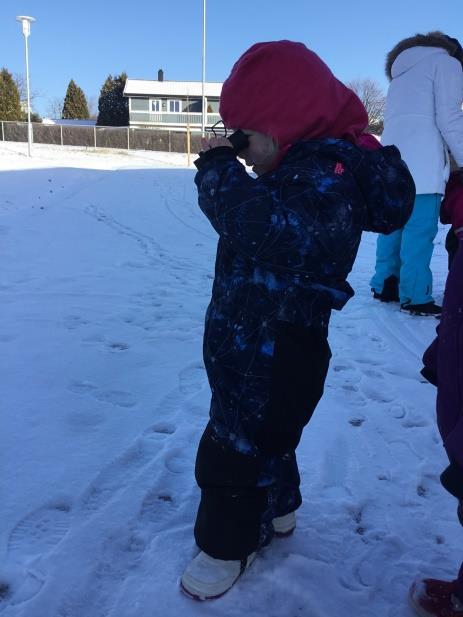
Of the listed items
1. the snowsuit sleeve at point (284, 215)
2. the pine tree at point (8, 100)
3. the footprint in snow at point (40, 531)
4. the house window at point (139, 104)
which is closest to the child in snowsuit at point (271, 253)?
the snowsuit sleeve at point (284, 215)

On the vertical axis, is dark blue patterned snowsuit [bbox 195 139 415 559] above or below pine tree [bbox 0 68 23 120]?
below

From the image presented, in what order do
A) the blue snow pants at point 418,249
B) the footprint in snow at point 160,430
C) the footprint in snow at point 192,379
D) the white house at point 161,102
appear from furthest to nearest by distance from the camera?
1. the white house at point 161,102
2. the blue snow pants at point 418,249
3. the footprint in snow at point 192,379
4. the footprint in snow at point 160,430

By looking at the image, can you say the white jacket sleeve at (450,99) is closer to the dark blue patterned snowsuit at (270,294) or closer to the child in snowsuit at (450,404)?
the child in snowsuit at (450,404)

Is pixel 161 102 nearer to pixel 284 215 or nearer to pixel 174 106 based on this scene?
pixel 174 106

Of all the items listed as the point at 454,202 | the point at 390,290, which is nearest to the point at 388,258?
the point at 390,290

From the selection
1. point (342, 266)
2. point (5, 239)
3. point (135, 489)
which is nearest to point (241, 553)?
point (135, 489)

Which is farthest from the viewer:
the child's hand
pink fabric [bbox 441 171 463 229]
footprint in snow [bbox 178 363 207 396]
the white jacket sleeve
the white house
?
the white house

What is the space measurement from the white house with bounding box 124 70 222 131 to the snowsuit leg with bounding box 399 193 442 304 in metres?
45.0

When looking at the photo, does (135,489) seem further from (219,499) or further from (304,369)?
(304,369)

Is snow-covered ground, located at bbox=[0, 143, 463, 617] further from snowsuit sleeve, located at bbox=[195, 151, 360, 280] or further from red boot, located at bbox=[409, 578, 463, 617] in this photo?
snowsuit sleeve, located at bbox=[195, 151, 360, 280]

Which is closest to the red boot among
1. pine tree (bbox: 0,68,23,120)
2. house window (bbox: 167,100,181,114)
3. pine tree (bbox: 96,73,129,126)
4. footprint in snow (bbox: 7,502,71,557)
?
footprint in snow (bbox: 7,502,71,557)

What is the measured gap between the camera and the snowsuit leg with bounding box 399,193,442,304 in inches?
169

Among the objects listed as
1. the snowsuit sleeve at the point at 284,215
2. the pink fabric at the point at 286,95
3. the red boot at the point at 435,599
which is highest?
the pink fabric at the point at 286,95

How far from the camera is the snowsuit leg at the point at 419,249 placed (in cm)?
430
